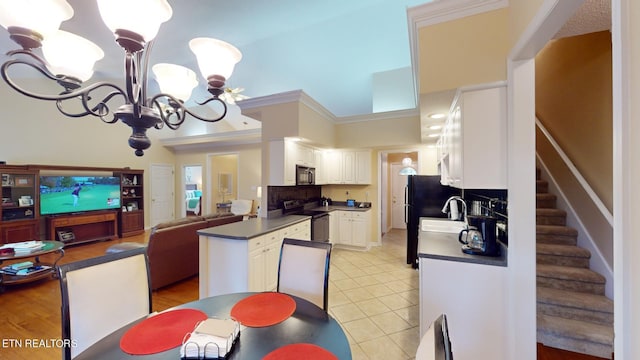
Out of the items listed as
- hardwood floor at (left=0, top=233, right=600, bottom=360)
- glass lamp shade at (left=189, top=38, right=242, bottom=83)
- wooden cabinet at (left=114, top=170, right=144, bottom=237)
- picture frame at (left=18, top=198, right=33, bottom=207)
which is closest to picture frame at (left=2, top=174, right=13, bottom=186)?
picture frame at (left=18, top=198, right=33, bottom=207)

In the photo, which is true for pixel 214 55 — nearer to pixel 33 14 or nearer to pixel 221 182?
pixel 33 14

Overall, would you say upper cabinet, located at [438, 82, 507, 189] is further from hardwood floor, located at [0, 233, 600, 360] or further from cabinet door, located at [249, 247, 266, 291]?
cabinet door, located at [249, 247, 266, 291]

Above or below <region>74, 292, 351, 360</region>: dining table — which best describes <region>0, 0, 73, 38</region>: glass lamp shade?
above

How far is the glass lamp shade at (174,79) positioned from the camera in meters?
1.78

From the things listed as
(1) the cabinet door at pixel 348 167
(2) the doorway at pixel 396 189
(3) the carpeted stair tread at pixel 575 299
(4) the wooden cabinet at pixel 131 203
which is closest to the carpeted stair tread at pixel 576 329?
(3) the carpeted stair tread at pixel 575 299

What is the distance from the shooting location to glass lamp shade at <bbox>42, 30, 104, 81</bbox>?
4.60ft

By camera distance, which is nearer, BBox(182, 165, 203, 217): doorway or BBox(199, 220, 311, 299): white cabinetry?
BBox(199, 220, 311, 299): white cabinetry

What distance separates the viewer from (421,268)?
2.02 meters

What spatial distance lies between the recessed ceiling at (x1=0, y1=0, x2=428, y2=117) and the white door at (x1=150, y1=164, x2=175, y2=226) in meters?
2.90

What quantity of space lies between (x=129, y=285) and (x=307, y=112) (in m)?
3.08

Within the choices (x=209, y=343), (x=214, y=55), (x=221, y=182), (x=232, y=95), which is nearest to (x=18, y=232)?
(x=221, y=182)

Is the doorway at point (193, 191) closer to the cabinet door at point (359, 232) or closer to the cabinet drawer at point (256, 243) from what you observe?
the cabinet door at point (359, 232)

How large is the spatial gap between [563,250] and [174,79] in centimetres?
414

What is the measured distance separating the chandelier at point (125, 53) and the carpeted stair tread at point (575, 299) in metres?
3.48
